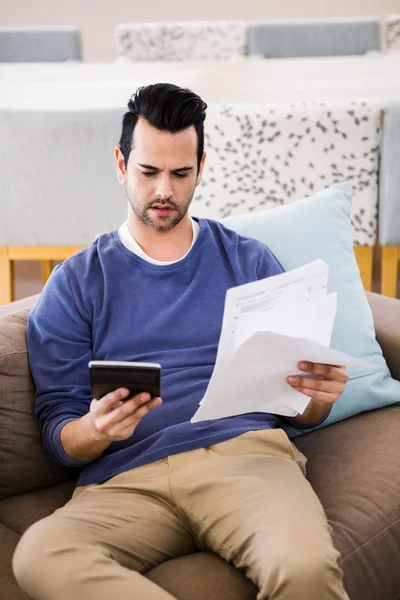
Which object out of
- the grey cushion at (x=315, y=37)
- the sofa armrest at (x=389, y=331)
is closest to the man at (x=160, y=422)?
the sofa armrest at (x=389, y=331)

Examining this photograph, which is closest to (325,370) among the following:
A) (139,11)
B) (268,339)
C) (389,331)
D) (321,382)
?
(321,382)

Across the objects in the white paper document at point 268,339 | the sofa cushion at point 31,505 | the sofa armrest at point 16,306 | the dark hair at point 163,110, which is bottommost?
the sofa cushion at point 31,505

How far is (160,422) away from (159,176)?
18.1 inches

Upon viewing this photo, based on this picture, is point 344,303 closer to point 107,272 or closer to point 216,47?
point 107,272

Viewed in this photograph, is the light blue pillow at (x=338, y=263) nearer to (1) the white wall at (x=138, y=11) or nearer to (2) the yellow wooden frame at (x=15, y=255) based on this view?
(2) the yellow wooden frame at (x=15, y=255)

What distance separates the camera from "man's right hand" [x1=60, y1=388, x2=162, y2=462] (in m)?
1.24

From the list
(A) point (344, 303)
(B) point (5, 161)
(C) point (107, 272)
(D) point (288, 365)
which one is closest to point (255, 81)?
(B) point (5, 161)

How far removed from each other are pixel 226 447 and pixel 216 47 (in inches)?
151

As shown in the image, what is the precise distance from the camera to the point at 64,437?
1.41m

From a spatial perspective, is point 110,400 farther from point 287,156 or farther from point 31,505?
point 287,156

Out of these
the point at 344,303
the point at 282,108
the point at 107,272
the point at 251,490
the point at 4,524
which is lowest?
the point at 4,524

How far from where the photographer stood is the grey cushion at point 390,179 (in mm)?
→ 2594

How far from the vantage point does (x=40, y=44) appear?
193 inches

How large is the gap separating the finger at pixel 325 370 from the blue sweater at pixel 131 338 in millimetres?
189
